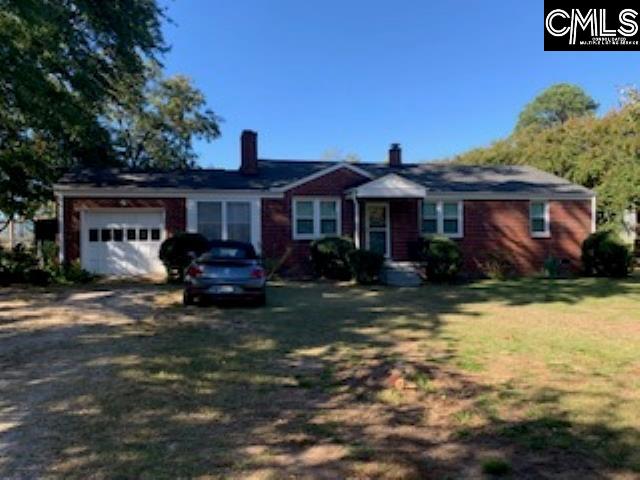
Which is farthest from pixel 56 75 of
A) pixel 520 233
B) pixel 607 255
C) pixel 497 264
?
pixel 607 255

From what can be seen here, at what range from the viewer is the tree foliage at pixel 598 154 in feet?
91.6

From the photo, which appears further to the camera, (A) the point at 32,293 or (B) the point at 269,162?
(B) the point at 269,162

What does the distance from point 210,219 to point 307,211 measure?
3404 millimetres

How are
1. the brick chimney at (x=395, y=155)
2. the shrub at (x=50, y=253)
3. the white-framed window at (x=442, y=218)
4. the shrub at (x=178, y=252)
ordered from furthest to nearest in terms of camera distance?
the brick chimney at (x=395, y=155)
the white-framed window at (x=442, y=218)
the shrub at (x=50, y=253)
the shrub at (x=178, y=252)

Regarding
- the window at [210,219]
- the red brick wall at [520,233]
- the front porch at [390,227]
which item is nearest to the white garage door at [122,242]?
the window at [210,219]

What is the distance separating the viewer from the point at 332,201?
22.4 m

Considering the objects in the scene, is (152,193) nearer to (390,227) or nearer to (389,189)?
(389,189)

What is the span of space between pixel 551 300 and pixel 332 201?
9.34 meters

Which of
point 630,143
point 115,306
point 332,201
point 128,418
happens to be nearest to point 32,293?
point 115,306

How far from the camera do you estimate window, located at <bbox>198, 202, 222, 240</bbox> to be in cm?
2134

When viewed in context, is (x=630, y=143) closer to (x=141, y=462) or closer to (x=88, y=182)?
(x=88, y=182)

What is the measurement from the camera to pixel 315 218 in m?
22.1

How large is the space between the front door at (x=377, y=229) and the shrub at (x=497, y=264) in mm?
3689

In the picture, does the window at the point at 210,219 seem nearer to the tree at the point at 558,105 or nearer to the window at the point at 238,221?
the window at the point at 238,221
